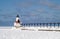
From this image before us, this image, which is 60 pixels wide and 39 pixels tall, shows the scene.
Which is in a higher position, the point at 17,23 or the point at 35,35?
the point at 35,35

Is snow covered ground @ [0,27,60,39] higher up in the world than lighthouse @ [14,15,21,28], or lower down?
higher up

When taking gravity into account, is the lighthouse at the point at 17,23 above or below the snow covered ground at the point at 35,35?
below

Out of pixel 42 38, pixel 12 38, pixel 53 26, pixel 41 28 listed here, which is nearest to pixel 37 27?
pixel 41 28

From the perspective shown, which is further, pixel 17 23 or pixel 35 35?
pixel 17 23

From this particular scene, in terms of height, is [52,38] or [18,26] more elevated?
[52,38]

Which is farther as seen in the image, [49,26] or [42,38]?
[49,26]

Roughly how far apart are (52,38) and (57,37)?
463 mm

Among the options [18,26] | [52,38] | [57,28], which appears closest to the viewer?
[52,38]

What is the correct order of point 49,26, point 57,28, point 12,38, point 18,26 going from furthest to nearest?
point 18,26
point 49,26
point 57,28
point 12,38

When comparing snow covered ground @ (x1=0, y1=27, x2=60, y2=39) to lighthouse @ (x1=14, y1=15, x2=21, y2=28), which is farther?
lighthouse @ (x1=14, y1=15, x2=21, y2=28)

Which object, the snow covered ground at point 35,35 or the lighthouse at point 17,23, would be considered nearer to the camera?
the snow covered ground at point 35,35

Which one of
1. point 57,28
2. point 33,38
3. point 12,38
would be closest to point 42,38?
point 33,38

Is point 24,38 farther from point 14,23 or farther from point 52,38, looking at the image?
point 14,23

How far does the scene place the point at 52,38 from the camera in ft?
59.3
